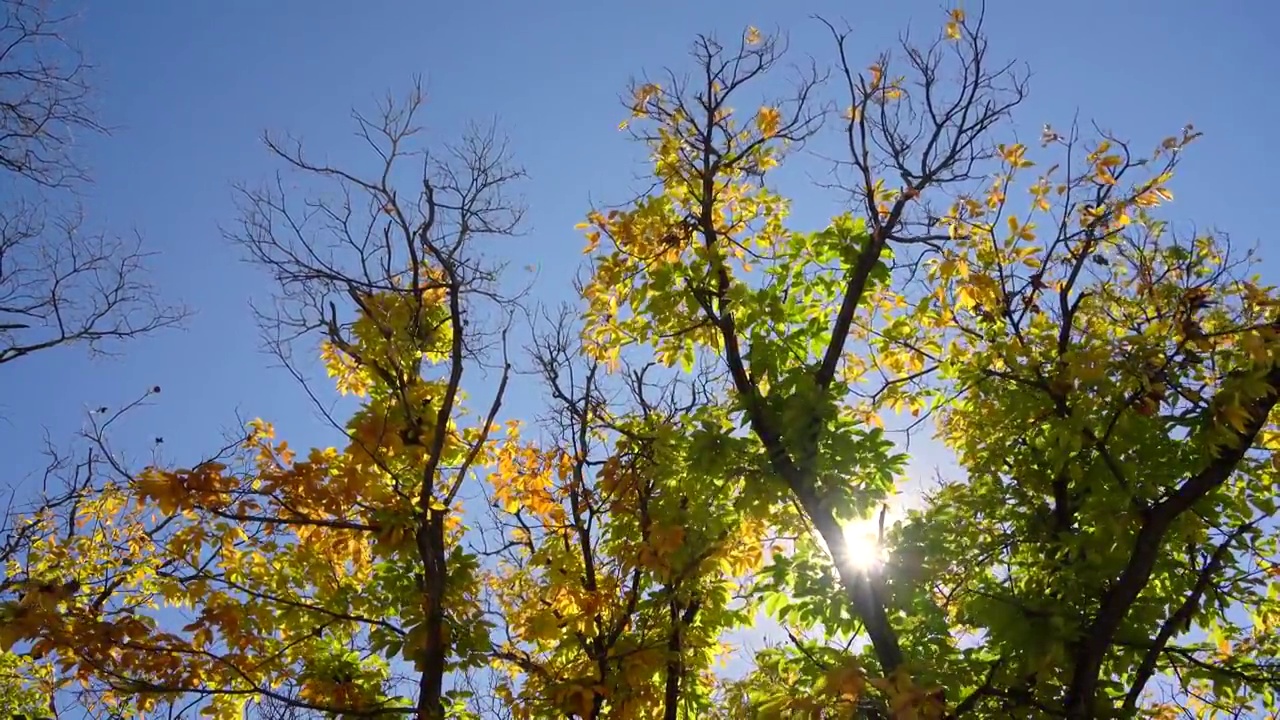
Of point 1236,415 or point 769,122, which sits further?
point 769,122

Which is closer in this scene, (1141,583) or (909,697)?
(909,697)

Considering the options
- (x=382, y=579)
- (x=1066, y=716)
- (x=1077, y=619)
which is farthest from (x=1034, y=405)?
(x=382, y=579)

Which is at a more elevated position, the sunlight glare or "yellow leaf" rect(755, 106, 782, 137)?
"yellow leaf" rect(755, 106, 782, 137)

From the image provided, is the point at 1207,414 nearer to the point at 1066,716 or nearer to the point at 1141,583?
the point at 1141,583

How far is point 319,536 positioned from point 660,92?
4007mm

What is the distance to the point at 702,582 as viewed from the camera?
693 cm

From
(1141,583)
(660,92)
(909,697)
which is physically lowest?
(909,697)

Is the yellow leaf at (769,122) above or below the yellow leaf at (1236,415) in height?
above

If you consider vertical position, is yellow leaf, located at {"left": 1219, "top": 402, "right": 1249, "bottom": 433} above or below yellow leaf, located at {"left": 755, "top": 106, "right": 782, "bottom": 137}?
below

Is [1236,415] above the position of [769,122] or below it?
below

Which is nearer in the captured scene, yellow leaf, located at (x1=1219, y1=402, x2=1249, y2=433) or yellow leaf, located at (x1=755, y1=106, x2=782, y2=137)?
yellow leaf, located at (x1=1219, y1=402, x2=1249, y2=433)

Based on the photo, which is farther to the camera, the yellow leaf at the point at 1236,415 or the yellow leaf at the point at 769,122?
the yellow leaf at the point at 769,122

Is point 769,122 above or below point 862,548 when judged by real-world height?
above

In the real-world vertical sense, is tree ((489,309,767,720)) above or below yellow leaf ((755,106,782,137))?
below
